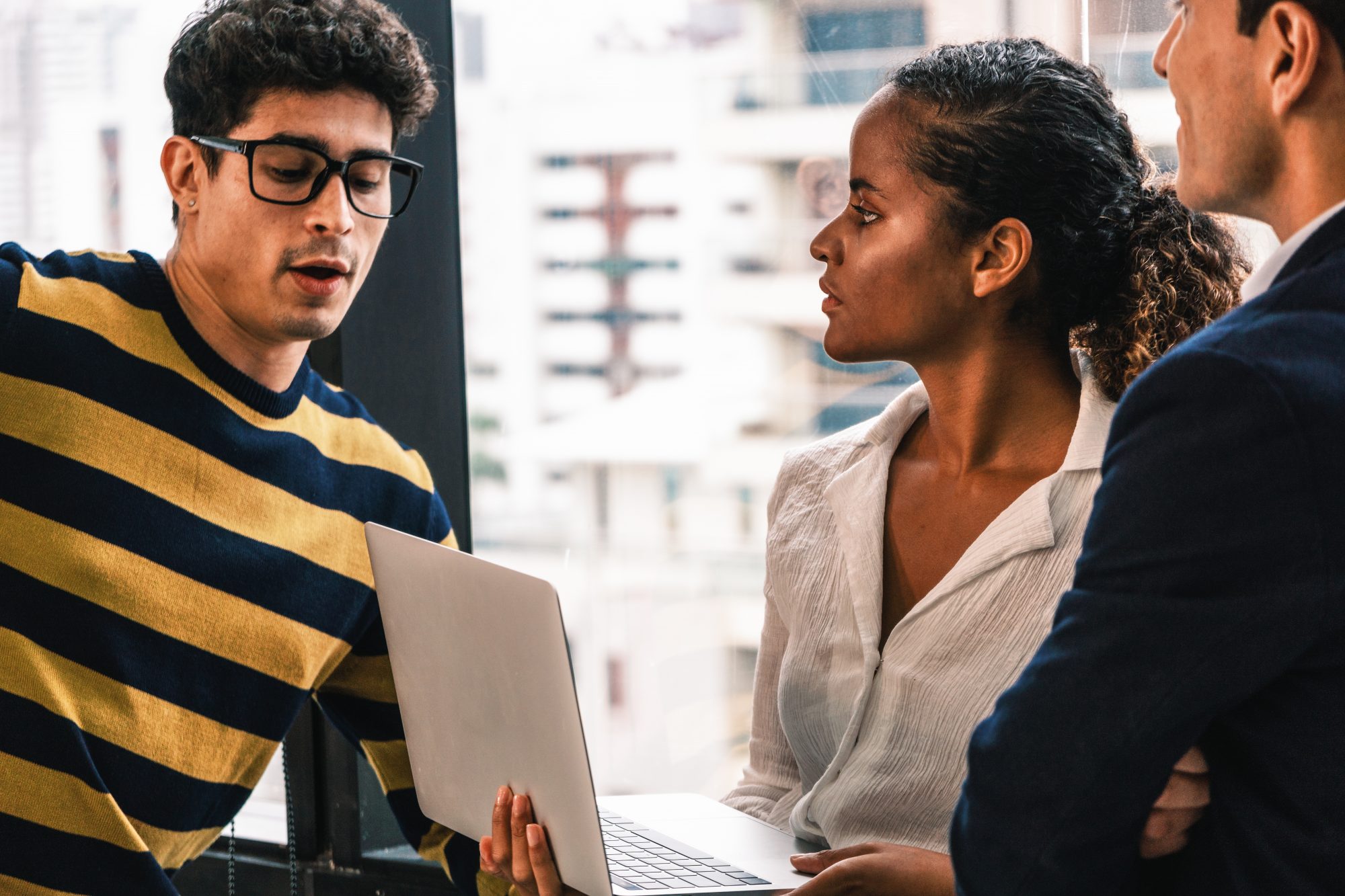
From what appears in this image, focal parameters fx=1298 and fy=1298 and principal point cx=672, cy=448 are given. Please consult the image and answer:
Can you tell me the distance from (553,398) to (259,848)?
35.3 inches

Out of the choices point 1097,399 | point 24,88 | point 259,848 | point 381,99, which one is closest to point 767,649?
point 1097,399

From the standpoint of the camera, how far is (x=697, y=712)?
79.2 inches

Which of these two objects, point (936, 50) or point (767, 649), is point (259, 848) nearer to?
point (767, 649)

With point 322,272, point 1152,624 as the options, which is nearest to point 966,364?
point 1152,624

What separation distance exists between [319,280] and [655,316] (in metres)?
0.57

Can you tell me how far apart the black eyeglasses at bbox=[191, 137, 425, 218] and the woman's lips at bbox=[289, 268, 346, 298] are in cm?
8

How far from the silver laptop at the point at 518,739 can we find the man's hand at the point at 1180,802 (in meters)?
0.45

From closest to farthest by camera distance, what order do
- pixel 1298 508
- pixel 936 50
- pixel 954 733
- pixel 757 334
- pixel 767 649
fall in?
1. pixel 1298 508
2. pixel 954 733
3. pixel 936 50
4. pixel 767 649
5. pixel 757 334

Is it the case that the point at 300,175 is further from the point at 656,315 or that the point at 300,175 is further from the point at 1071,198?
the point at 1071,198

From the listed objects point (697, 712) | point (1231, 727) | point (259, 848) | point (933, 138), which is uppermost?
point (933, 138)

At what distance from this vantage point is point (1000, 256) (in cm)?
141

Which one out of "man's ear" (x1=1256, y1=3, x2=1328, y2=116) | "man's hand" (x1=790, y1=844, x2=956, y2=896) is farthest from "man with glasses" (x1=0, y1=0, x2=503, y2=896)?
"man's ear" (x1=1256, y1=3, x2=1328, y2=116)

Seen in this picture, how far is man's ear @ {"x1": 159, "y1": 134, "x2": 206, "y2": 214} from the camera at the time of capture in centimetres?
161

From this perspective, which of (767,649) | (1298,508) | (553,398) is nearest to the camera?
(1298,508)
